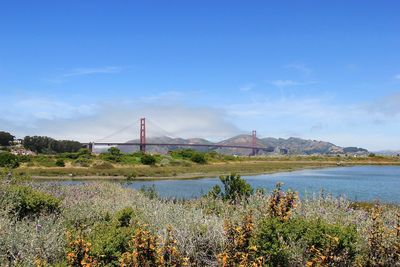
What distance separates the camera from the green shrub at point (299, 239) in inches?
234

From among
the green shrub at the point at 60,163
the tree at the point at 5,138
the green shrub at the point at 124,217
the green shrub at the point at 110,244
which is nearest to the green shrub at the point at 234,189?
the green shrub at the point at 124,217

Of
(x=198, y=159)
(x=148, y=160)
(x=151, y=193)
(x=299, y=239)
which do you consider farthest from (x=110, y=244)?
(x=198, y=159)

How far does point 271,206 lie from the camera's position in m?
Result: 7.03

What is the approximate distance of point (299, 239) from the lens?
630 cm

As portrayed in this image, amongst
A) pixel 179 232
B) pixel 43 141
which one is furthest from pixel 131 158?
pixel 179 232

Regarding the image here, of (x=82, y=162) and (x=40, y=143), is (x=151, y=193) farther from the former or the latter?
(x=40, y=143)

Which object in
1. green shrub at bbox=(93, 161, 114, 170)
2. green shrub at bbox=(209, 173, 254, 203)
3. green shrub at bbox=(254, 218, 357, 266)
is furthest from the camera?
green shrub at bbox=(93, 161, 114, 170)

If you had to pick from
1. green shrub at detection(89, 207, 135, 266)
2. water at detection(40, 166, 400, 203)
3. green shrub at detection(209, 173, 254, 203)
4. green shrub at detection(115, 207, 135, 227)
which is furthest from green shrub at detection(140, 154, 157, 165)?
green shrub at detection(89, 207, 135, 266)

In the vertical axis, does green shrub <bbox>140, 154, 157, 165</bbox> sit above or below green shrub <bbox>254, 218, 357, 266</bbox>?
above

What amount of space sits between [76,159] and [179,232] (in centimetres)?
5100

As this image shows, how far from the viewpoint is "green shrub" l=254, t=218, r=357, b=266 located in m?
5.95

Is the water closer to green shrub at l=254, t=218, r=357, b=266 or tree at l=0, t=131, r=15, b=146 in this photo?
green shrub at l=254, t=218, r=357, b=266

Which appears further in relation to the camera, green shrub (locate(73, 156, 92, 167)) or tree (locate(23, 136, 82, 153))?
tree (locate(23, 136, 82, 153))

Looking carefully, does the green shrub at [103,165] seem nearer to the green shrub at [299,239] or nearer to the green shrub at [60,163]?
the green shrub at [60,163]
